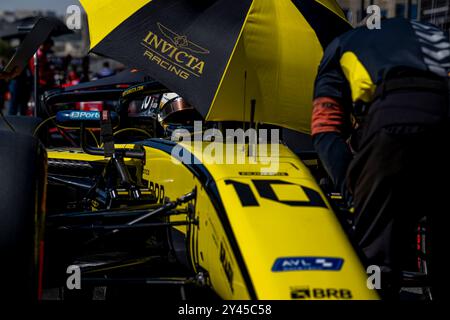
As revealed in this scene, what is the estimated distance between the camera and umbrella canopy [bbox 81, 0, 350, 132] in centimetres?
418

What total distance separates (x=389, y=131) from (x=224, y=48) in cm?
160

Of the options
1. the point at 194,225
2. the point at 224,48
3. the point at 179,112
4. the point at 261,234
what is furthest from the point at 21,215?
the point at 179,112

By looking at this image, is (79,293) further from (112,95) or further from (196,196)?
(112,95)

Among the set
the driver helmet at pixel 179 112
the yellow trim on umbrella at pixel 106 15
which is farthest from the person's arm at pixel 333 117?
the driver helmet at pixel 179 112

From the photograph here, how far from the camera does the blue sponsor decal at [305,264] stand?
2607mm

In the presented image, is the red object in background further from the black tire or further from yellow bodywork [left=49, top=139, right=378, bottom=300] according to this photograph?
the black tire

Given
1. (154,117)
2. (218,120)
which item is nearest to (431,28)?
(218,120)

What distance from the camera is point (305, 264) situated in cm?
262

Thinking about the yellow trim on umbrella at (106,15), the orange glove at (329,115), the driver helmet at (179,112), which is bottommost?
the orange glove at (329,115)

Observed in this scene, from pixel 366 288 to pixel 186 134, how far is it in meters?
1.69

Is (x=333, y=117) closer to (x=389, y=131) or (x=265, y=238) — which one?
(x=389, y=131)

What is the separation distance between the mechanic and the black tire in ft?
3.77

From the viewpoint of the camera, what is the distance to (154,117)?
218 inches

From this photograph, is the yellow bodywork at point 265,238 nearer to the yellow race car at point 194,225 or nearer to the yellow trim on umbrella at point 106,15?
the yellow race car at point 194,225
